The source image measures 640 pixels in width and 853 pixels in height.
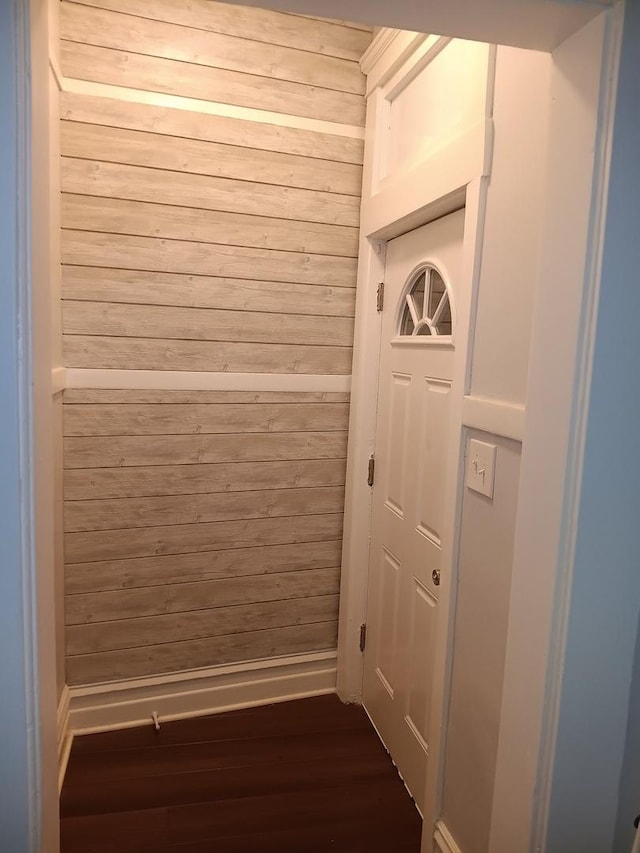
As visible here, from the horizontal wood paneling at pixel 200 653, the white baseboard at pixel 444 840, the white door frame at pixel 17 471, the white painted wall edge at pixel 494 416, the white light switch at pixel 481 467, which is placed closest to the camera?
the white door frame at pixel 17 471

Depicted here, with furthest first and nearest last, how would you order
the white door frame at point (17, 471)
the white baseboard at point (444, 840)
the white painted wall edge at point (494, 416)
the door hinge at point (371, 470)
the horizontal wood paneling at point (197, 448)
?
the door hinge at point (371, 470) → the horizontal wood paneling at point (197, 448) → the white baseboard at point (444, 840) → the white painted wall edge at point (494, 416) → the white door frame at point (17, 471)

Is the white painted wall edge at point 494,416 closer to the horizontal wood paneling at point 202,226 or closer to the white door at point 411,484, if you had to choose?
the white door at point 411,484

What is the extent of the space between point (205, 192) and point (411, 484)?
1.33 metres

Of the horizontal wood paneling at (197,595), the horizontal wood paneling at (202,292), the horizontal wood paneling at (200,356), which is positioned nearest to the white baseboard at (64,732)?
the horizontal wood paneling at (197,595)

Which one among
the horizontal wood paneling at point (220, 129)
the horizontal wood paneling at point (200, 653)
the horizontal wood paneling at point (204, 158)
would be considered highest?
the horizontal wood paneling at point (220, 129)

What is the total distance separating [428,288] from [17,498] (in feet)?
4.88

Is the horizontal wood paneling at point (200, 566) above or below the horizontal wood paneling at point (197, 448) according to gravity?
below

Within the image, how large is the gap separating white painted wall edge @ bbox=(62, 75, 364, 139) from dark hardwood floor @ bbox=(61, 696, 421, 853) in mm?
2382

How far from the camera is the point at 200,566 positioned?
8.07 feet

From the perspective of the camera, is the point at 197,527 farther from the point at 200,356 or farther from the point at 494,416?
the point at 494,416

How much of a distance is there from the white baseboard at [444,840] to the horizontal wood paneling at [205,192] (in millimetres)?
2128

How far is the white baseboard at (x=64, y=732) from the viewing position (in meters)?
2.15

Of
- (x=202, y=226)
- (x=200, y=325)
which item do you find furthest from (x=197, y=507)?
(x=202, y=226)

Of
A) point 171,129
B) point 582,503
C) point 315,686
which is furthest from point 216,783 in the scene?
point 171,129
